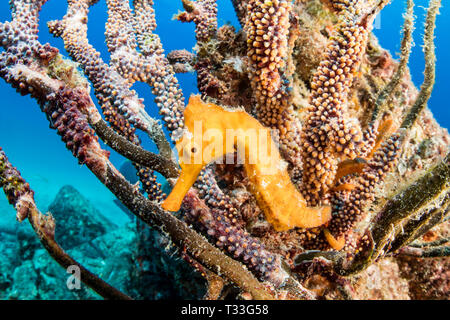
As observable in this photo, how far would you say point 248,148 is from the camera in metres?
2.10

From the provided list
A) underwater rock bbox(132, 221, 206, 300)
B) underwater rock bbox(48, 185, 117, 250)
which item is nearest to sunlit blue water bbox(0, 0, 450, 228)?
underwater rock bbox(48, 185, 117, 250)

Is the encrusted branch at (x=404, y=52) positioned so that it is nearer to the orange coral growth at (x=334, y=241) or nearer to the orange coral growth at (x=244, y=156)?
the orange coral growth at (x=334, y=241)

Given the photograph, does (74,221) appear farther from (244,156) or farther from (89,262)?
(244,156)

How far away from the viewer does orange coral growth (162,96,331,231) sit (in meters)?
1.91

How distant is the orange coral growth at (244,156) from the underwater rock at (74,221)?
29.4 feet

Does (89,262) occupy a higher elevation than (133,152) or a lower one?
lower

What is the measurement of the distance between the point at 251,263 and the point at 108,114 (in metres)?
2.03

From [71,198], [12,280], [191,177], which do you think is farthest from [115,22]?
[71,198]

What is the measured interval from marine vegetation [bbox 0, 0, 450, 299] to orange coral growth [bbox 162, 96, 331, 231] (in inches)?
0.4

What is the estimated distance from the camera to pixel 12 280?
642 centimetres

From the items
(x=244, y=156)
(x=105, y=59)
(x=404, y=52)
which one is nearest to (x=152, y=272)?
(x=244, y=156)

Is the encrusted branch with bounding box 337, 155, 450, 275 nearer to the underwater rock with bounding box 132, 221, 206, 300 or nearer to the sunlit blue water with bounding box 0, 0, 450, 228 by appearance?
the underwater rock with bounding box 132, 221, 206, 300

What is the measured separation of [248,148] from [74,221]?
992 centimetres

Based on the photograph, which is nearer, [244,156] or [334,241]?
[244,156]
